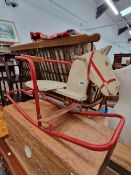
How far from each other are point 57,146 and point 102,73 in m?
0.47

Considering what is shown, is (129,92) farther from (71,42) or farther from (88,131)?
(71,42)

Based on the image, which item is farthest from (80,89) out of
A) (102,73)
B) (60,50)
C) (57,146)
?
(60,50)

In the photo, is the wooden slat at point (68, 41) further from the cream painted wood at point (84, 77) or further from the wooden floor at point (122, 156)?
the wooden floor at point (122, 156)

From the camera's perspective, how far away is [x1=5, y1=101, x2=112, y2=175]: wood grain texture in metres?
0.62

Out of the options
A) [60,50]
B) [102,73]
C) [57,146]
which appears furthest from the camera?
[60,50]

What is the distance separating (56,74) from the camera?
5.82 ft

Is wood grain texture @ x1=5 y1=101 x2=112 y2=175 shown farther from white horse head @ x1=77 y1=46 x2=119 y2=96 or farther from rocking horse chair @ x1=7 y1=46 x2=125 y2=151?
white horse head @ x1=77 y1=46 x2=119 y2=96

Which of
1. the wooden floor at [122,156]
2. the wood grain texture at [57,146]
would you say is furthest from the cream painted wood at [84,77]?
the wooden floor at [122,156]

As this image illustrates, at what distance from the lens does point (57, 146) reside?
0.71 meters

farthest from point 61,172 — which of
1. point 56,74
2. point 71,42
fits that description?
point 56,74

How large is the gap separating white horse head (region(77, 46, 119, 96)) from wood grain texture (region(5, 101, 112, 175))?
27cm

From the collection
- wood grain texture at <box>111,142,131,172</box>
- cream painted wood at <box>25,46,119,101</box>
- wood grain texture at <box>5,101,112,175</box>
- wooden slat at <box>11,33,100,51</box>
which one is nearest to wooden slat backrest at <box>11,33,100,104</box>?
wooden slat at <box>11,33,100,51</box>

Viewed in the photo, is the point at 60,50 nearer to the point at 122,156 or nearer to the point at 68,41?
the point at 68,41

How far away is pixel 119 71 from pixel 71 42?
0.56 metres
